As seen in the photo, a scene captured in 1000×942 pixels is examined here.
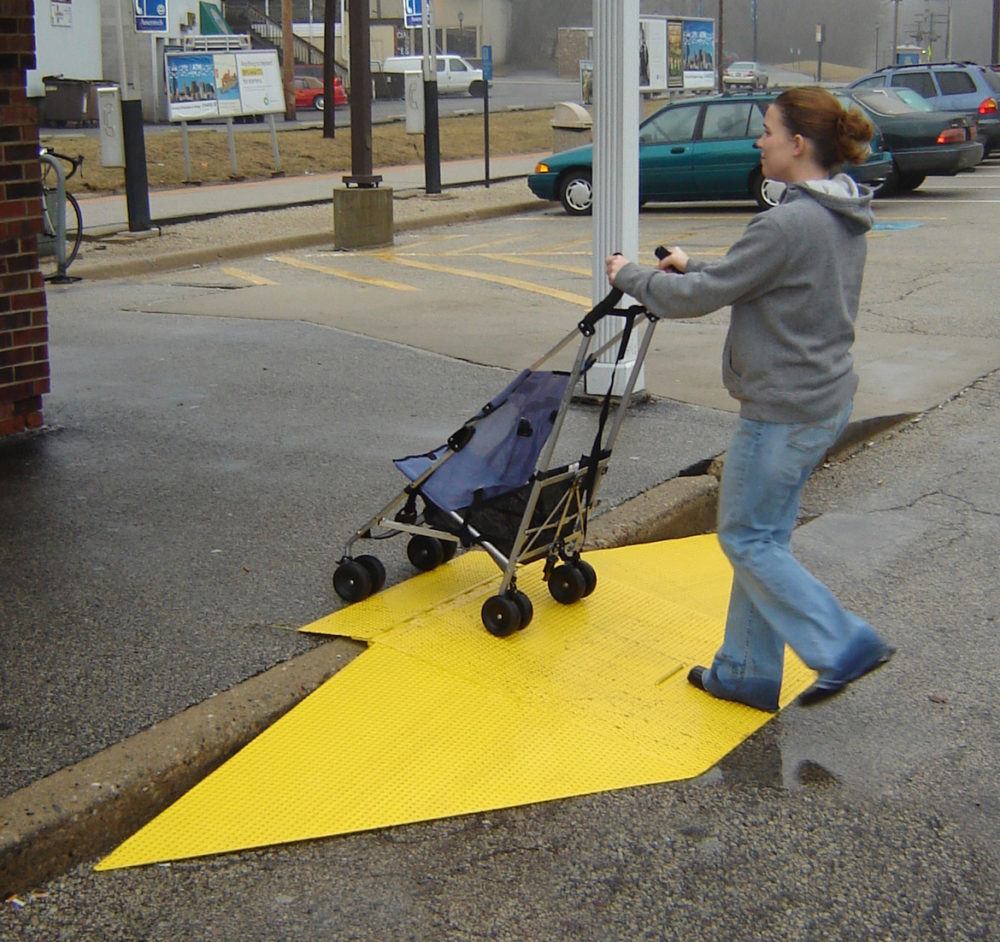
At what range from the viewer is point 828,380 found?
382 centimetres

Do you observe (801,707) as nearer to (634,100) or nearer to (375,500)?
(375,500)

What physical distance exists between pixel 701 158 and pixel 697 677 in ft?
50.7

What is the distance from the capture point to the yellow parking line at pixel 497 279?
11789 millimetres

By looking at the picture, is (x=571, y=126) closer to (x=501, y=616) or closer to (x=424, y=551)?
(x=424, y=551)

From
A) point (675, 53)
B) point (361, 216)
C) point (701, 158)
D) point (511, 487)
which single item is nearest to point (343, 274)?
point (361, 216)

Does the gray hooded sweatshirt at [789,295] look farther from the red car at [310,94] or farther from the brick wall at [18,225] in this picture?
the red car at [310,94]

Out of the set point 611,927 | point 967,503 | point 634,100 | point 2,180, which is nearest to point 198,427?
point 2,180

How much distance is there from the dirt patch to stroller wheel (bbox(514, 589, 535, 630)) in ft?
60.1

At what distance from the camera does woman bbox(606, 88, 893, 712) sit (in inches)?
146

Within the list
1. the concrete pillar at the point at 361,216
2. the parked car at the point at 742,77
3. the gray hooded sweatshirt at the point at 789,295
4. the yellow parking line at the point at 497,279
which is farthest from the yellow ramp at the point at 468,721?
the parked car at the point at 742,77

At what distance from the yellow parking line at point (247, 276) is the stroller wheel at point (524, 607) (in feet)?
28.2

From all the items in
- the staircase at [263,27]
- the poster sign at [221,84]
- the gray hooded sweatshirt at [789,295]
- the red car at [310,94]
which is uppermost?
the staircase at [263,27]

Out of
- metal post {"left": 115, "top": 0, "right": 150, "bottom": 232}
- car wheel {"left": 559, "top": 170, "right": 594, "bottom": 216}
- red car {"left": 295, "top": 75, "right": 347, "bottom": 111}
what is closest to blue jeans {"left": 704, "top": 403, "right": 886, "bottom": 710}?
metal post {"left": 115, "top": 0, "right": 150, "bottom": 232}

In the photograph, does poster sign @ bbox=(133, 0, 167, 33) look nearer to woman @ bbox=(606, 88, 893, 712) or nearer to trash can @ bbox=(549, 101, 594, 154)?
trash can @ bbox=(549, 101, 594, 154)
